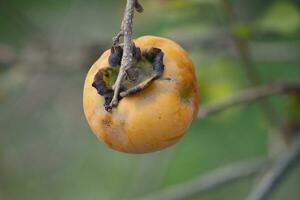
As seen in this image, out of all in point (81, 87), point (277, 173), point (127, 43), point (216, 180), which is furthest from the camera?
point (81, 87)

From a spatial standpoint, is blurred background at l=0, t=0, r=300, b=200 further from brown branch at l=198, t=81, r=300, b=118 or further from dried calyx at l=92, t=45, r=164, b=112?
dried calyx at l=92, t=45, r=164, b=112

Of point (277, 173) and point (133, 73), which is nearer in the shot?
point (133, 73)

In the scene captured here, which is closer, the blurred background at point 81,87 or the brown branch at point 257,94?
the brown branch at point 257,94

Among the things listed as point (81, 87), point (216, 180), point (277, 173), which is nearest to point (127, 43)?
point (277, 173)

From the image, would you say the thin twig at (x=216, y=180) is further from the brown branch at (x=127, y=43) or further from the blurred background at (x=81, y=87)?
the brown branch at (x=127, y=43)

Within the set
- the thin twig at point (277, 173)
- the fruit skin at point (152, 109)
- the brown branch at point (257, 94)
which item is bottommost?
the thin twig at point (277, 173)

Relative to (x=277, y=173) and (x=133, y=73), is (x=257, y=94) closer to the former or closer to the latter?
(x=277, y=173)

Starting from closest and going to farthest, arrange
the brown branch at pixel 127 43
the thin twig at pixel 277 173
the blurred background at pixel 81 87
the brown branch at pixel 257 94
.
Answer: the brown branch at pixel 127 43 < the thin twig at pixel 277 173 < the brown branch at pixel 257 94 < the blurred background at pixel 81 87

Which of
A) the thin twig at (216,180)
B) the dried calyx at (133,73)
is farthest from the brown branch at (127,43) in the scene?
the thin twig at (216,180)

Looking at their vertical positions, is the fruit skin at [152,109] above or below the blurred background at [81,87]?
above
